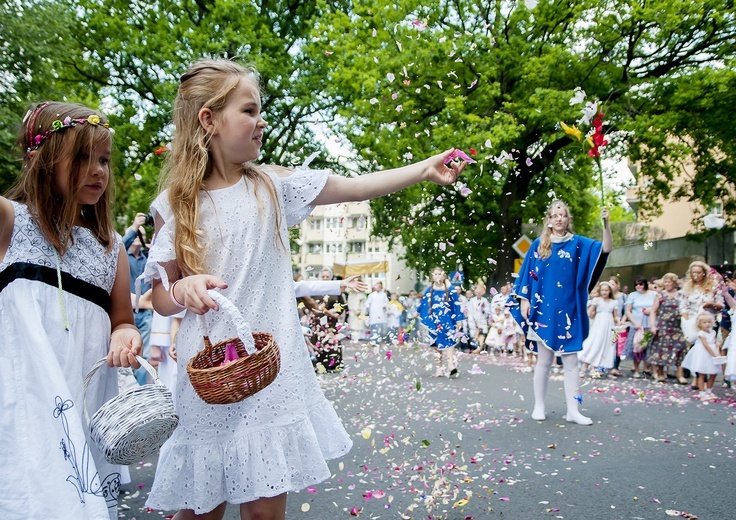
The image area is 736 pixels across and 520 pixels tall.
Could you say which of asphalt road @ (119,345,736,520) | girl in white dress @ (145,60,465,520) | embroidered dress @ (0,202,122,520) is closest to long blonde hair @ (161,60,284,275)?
girl in white dress @ (145,60,465,520)

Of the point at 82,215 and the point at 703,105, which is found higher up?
the point at 703,105

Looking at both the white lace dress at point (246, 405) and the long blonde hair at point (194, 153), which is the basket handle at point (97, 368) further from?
the long blonde hair at point (194, 153)

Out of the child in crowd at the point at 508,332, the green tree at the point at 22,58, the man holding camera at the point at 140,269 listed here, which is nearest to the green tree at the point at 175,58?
the green tree at the point at 22,58

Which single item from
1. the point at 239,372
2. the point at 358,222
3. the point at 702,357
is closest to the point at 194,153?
the point at 239,372

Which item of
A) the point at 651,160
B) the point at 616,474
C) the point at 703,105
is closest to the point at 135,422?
the point at 616,474

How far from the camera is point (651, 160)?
23219 mm

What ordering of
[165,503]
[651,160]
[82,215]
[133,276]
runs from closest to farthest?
[165,503]
[82,215]
[133,276]
[651,160]

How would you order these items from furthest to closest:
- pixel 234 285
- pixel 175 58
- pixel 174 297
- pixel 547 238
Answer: pixel 175 58 < pixel 547 238 < pixel 234 285 < pixel 174 297

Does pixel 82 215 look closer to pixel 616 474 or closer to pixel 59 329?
pixel 59 329

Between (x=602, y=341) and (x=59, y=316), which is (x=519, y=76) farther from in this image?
(x=59, y=316)

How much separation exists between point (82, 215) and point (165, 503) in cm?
111

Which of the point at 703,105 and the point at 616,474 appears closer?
the point at 616,474

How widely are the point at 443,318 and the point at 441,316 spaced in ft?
0.21

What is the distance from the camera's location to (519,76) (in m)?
20.5
